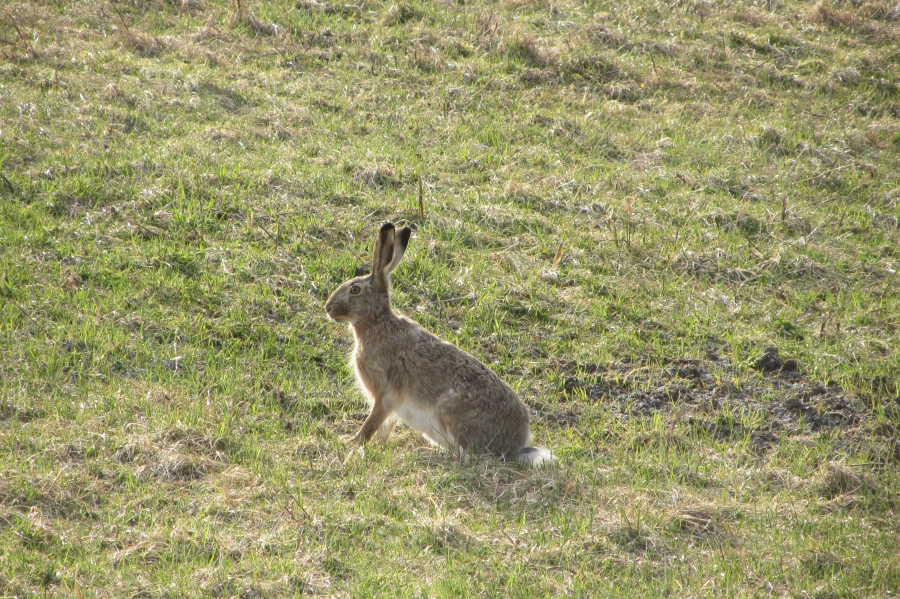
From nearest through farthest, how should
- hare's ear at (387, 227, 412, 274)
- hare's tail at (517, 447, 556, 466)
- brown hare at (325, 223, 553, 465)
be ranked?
hare's tail at (517, 447, 556, 466) → brown hare at (325, 223, 553, 465) → hare's ear at (387, 227, 412, 274)

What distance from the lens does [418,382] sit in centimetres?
650

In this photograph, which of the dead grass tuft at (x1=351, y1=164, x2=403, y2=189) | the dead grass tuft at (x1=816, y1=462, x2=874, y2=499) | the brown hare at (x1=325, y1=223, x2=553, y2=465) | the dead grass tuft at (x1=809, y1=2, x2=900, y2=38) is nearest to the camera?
the dead grass tuft at (x1=816, y1=462, x2=874, y2=499)

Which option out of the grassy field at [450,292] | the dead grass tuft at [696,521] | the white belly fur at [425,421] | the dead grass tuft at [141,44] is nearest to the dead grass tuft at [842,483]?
the grassy field at [450,292]

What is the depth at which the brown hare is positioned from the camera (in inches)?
249

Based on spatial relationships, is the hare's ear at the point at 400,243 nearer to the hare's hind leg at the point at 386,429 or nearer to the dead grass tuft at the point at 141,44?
Answer: the hare's hind leg at the point at 386,429

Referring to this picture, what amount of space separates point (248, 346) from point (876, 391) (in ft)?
17.1

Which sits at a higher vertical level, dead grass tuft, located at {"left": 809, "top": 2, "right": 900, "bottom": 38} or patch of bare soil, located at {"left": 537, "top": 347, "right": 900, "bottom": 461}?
dead grass tuft, located at {"left": 809, "top": 2, "right": 900, "bottom": 38}

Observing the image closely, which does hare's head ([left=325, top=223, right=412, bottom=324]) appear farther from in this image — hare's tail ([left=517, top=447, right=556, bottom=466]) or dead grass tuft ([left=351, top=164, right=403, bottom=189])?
dead grass tuft ([left=351, top=164, right=403, bottom=189])

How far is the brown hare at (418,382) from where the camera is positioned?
249 inches

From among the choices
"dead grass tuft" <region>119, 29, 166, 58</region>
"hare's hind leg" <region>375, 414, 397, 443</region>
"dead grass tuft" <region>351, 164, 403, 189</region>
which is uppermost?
"dead grass tuft" <region>119, 29, 166, 58</region>

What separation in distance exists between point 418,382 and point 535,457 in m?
0.97

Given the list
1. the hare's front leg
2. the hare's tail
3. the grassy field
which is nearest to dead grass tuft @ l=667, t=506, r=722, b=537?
the grassy field

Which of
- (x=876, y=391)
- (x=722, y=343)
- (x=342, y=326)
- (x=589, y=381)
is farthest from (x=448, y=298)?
(x=876, y=391)

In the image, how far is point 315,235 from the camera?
354 inches
